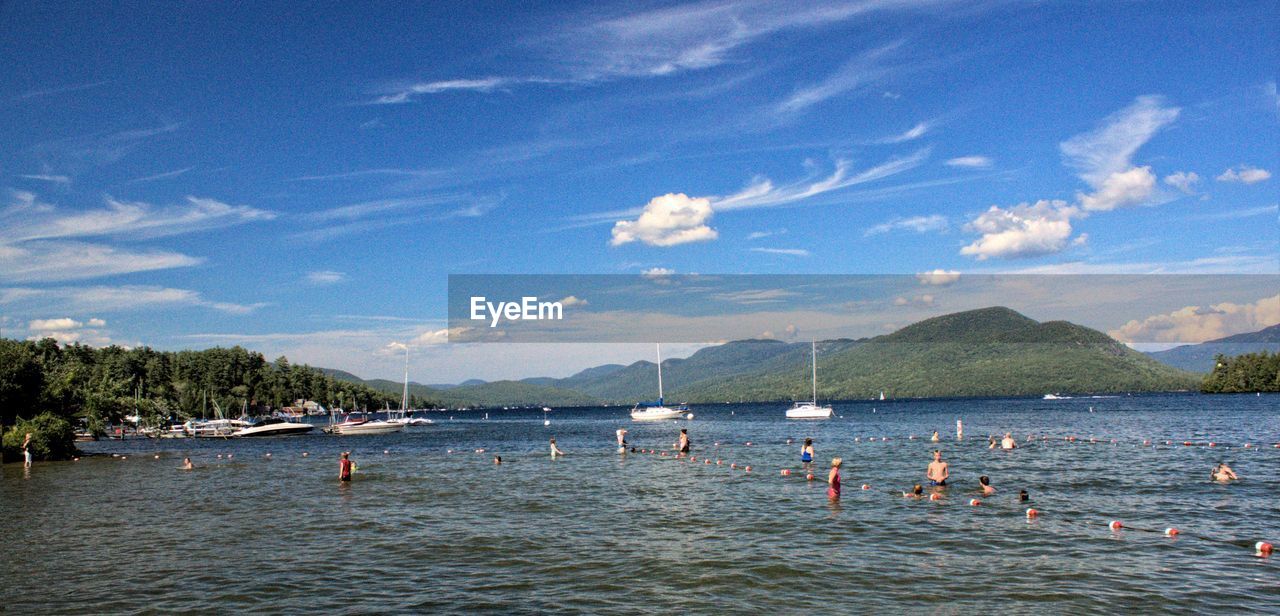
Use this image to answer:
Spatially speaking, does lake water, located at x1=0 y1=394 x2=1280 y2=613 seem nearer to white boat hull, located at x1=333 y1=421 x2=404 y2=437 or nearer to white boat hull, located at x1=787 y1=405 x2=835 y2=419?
white boat hull, located at x1=333 y1=421 x2=404 y2=437

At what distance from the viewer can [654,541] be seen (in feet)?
86.8

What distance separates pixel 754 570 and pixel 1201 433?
69.6 meters

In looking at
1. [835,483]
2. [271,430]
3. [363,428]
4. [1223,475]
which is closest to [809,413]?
[363,428]

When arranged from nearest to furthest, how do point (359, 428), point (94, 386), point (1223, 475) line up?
point (1223, 475) < point (94, 386) < point (359, 428)

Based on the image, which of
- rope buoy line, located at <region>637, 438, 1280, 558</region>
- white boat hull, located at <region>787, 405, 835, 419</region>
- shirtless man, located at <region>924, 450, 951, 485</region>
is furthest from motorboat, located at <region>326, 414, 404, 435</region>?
rope buoy line, located at <region>637, 438, 1280, 558</region>

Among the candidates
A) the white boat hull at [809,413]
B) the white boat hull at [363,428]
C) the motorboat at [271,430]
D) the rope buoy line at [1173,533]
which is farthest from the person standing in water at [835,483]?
the motorboat at [271,430]

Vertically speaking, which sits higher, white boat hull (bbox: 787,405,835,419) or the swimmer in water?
the swimmer in water

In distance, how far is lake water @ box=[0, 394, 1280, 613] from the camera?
19422 mm

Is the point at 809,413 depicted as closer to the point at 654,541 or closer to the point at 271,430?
the point at 271,430

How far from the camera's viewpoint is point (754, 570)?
21953 mm

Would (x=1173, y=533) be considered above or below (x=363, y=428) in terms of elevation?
above

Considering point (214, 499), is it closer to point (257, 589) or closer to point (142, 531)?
point (142, 531)

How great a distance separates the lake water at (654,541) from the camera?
63.7 feet

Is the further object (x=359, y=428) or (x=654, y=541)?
(x=359, y=428)
